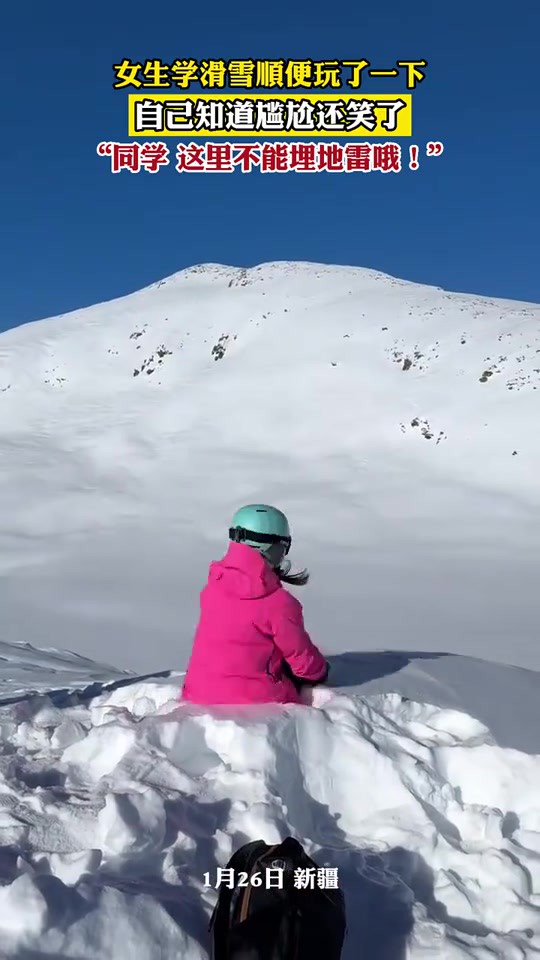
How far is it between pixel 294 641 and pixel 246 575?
1.32 ft

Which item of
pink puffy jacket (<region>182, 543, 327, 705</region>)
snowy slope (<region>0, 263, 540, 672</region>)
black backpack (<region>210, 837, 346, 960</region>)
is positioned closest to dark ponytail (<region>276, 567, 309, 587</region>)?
pink puffy jacket (<region>182, 543, 327, 705</region>)

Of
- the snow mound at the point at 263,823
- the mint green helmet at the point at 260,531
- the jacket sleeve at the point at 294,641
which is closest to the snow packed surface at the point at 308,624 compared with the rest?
the snow mound at the point at 263,823

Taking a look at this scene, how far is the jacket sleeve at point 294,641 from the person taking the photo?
3857 mm

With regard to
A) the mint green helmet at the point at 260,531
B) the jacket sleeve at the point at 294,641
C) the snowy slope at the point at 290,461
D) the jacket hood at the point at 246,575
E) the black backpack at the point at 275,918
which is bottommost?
the black backpack at the point at 275,918

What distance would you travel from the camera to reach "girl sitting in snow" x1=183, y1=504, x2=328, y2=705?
151 inches

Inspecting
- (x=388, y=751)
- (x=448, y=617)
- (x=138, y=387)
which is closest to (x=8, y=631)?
(x=448, y=617)

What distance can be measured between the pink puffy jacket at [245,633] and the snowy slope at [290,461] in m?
4.50

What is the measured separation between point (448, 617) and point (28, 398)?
23.0 m

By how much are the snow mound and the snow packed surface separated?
1 cm

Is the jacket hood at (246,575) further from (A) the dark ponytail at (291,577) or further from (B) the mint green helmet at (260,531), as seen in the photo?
(A) the dark ponytail at (291,577)

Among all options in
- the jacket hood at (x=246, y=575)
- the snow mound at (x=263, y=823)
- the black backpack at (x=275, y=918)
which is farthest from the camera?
the jacket hood at (x=246, y=575)

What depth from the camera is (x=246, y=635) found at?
151 inches

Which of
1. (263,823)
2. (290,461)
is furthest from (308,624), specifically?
(290,461)

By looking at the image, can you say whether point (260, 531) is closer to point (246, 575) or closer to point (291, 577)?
point (246, 575)
